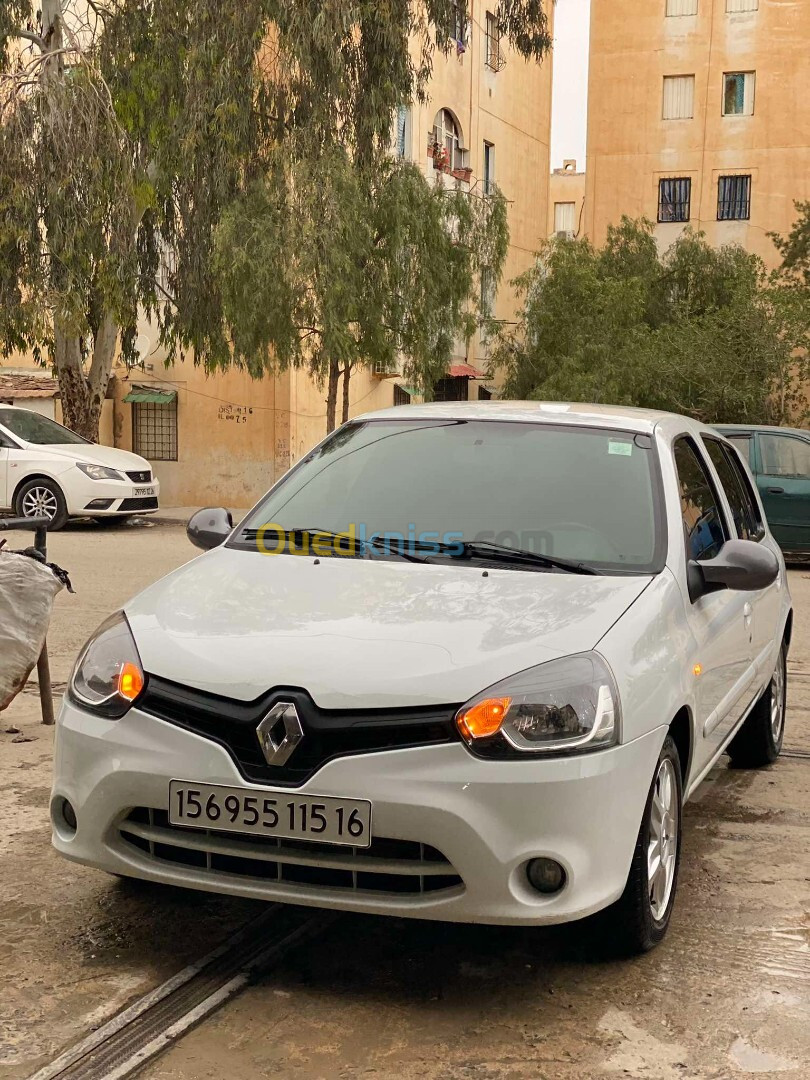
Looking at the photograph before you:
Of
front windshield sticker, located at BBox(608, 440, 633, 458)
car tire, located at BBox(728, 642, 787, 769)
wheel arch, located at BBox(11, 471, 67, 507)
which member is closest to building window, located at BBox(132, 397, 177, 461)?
wheel arch, located at BBox(11, 471, 67, 507)

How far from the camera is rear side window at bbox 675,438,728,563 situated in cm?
470

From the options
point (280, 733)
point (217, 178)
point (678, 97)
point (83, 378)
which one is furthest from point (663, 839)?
point (678, 97)

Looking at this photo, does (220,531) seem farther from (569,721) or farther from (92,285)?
(92,285)

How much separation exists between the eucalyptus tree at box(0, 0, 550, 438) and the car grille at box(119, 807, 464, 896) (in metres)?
16.6

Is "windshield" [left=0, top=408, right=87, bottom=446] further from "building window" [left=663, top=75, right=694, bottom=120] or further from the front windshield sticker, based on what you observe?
"building window" [left=663, top=75, right=694, bottom=120]

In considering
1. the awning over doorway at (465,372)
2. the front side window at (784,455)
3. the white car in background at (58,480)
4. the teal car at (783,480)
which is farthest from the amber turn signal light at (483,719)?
the awning over doorway at (465,372)

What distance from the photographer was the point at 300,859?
3.40 m

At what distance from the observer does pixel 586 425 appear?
493 cm

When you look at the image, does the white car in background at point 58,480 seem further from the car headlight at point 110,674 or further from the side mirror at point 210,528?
the car headlight at point 110,674

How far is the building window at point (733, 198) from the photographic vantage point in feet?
135

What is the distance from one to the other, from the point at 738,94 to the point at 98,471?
96.7 feet

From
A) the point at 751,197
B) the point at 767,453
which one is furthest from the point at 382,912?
the point at 751,197

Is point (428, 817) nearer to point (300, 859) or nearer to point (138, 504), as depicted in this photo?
point (300, 859)

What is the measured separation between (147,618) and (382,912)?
110 centimetres
